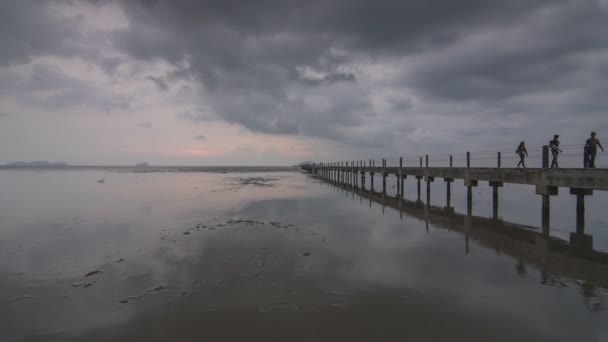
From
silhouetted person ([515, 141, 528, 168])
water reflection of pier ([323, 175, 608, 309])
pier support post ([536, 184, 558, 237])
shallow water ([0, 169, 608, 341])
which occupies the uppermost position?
silhouetted person ([515, 141, 528, 168])

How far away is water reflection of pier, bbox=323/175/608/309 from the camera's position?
707 cm

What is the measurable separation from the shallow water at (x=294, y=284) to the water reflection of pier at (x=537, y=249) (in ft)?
0.22

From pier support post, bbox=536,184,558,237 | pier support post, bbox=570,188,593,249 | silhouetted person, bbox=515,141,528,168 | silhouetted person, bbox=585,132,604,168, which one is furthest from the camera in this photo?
silhouetted person, bbox=515,141,528,168

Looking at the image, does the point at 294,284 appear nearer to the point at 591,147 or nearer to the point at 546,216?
the point at 546,216

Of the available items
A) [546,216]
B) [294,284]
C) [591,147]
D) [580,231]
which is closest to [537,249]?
[546,216]

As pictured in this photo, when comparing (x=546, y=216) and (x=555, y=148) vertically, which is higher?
(x=555, y=148)

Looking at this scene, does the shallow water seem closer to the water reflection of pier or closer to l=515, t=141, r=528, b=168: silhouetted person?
the water reflection of pier

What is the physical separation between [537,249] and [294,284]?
8326 millimetres

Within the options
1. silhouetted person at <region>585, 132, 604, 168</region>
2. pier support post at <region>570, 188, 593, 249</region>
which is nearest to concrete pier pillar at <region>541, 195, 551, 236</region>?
pier support post at <region>570, 188, 593, 249</region>

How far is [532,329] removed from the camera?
4.66 meters

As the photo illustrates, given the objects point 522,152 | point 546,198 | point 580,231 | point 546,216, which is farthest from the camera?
point 522,152

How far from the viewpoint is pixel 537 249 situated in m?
9.50

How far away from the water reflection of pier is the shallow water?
2.6 inches

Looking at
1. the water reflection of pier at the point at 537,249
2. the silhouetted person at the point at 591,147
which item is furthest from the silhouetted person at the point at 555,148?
the water reflection of pier at the point at 537,249
